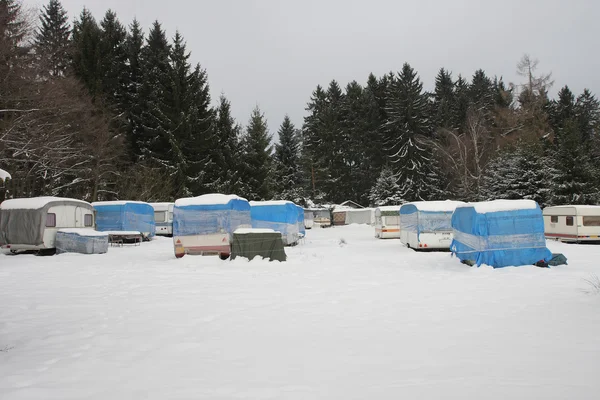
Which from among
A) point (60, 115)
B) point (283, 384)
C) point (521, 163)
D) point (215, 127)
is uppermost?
point (215, 127)

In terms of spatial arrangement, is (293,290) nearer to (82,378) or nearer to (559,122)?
(82,378)

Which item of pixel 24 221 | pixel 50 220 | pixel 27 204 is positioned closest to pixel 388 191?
pixel 50 220

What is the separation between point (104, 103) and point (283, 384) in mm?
37024

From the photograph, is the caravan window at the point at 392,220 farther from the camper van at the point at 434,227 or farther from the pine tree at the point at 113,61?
the pine tree at the point at 113,61

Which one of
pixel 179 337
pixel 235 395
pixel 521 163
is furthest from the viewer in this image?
pixel 521 163

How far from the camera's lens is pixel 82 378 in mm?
Answer: 4020

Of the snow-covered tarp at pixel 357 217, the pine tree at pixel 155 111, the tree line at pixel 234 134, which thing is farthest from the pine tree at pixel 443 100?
the pine tree at pixel 155 111

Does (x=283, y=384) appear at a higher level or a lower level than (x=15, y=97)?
lower

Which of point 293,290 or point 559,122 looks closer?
point 293,290

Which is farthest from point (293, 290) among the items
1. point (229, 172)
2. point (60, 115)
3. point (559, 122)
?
point (559, 122)

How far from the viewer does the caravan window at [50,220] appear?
17188 mm

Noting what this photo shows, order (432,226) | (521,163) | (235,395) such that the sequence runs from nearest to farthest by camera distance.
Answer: (235,395)
(432,226)
(521,163)

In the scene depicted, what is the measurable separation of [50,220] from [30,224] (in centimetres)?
74

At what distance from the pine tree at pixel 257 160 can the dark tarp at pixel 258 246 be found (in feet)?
94.2
